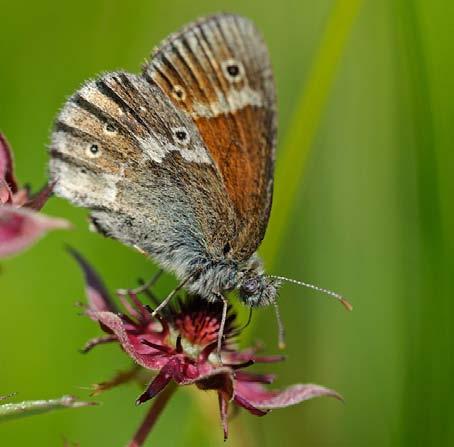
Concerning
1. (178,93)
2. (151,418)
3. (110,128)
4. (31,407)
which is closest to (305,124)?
(178,93)

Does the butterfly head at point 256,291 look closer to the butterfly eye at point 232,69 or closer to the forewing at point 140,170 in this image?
the forewing at point 140,170

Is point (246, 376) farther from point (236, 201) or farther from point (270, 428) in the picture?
point (270, 428)

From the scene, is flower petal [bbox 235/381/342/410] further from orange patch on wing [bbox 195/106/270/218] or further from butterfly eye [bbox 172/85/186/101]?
butterfly eye [bbox 172/85/186/101]

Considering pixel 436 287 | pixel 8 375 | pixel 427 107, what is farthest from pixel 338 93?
pixel 8 375

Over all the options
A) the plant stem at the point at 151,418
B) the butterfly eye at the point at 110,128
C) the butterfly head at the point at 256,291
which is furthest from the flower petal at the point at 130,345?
the butterfly eye at the point at 110,128

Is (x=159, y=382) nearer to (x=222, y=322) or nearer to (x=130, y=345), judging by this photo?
(x=130, y=345)
